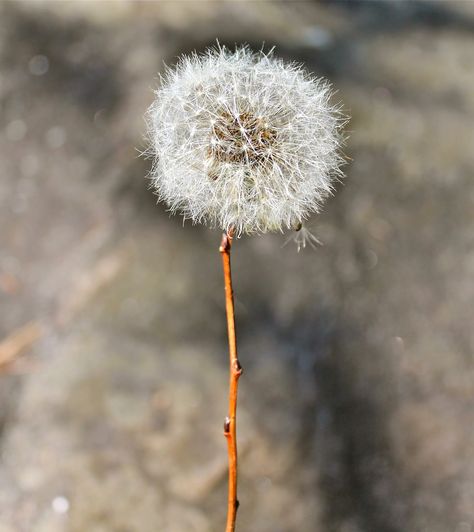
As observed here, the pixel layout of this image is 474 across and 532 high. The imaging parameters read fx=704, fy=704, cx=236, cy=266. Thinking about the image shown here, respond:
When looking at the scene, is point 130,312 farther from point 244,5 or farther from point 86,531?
point 244,5

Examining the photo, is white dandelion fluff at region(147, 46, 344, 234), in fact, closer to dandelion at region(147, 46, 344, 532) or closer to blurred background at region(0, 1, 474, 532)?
dandelion at region(147, 46, 344, 532)

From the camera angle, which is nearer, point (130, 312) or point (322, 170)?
point (322, 170)

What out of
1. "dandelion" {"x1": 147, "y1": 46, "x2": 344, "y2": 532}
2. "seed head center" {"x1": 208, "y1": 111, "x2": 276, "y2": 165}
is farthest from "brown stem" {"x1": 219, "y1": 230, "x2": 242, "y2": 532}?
"seed head center" {"x1": 208, "y1": 111, "x2": 276, "y2": 165}

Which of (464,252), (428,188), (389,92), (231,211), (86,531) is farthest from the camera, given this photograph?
(389,92)

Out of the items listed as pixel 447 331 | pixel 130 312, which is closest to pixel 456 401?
pixel 447 331

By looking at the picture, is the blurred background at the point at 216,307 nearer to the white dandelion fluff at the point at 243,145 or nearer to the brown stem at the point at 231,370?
the brown stem at the point at 231,370

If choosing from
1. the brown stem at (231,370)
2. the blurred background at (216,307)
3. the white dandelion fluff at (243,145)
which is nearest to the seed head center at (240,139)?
the white dandelion fluff at (243,145)
